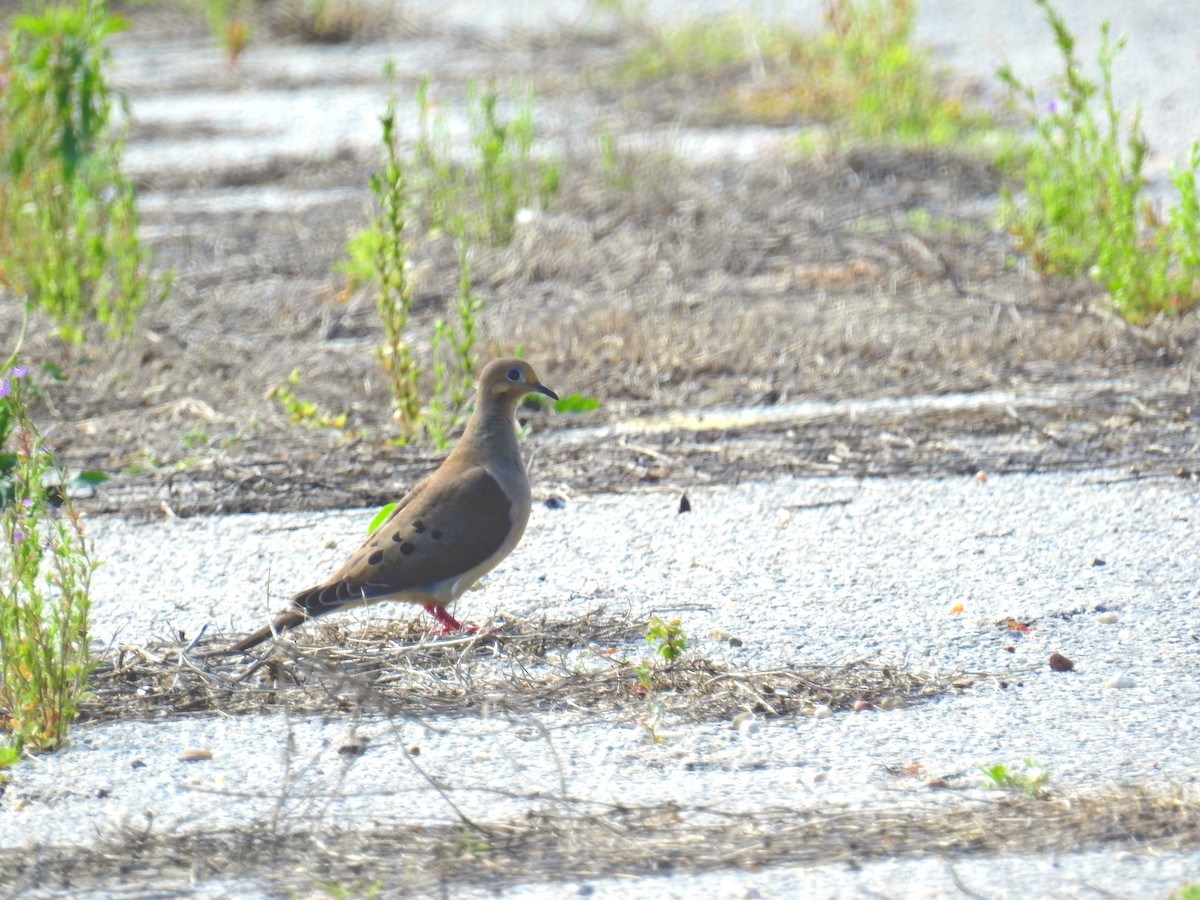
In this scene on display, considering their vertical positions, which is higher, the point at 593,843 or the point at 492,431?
the point at 492,431

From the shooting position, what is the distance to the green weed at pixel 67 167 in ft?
24.9

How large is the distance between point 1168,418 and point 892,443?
1.04m

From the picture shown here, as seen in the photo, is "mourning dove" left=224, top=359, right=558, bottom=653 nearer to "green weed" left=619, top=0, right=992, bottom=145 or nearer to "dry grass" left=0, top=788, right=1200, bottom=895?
"dry grass" left=0, top=788, right=1200, bottom=895

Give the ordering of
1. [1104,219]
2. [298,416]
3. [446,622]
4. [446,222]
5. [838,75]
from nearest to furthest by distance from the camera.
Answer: [446,622]
[298,416]
[1104,219]
[446,222]
[838,75]

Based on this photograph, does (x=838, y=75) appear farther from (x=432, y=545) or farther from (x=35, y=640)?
(x=35, y=640)

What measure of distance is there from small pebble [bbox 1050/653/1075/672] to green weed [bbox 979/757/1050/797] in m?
0.70

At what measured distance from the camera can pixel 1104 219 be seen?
7.47 m

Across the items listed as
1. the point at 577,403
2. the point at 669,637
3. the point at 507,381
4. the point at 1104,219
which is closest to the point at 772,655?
the point at 669,637

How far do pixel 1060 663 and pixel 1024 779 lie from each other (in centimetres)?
78

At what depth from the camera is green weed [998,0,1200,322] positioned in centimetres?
695

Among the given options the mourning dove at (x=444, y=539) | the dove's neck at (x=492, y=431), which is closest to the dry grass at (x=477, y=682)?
the mourning dove at (x=444, y=539)

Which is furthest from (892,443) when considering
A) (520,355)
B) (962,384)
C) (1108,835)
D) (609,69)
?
(609,69)

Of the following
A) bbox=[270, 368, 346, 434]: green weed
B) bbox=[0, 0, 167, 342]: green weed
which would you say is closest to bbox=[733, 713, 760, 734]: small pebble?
bbox=[270, 368, 346, 434]: green weed

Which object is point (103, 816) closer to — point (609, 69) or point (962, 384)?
point (962, 384)
